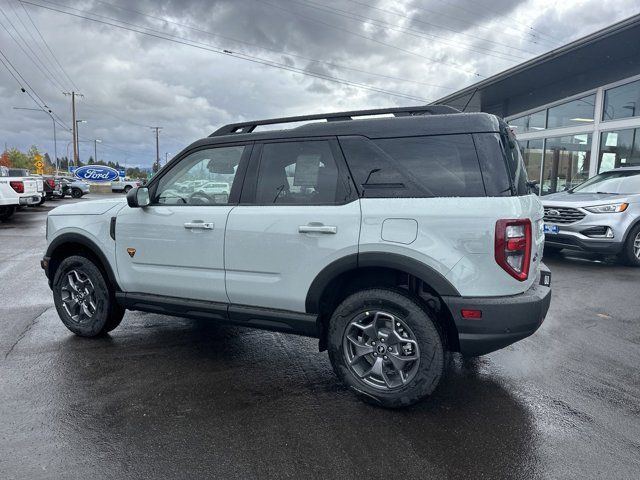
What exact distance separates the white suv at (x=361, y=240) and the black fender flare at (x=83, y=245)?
0.83 feet

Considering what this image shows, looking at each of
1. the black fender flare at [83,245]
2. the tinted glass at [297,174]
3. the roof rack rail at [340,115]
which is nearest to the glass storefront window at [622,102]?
the roof rack rail at [340,115]

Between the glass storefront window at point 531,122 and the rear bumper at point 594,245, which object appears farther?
the glass storefront window at point 531,122

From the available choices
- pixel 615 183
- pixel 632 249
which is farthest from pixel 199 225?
pixel 615 183

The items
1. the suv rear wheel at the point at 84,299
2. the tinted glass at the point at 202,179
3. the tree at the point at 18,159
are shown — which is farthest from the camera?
the tree at the point at 18,159

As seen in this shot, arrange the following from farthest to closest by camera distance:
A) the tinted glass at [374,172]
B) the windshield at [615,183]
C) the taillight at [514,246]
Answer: the windshield at [615,183]
the tinted glass at [374,172]
the taillight at [514,246]

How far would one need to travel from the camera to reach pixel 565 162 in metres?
16.0

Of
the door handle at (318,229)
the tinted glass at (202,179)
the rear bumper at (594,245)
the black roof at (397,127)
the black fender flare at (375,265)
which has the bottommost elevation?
the rear bumper at (594,245)

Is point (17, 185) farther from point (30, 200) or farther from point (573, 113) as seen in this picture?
point (573, 113)

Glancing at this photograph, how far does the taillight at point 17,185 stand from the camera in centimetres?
1475

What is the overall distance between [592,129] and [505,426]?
1466 cm

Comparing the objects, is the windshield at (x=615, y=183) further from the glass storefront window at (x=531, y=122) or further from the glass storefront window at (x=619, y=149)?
the glass storefront window at (x=531, y=122)

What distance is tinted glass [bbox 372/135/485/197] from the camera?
9.91 feet

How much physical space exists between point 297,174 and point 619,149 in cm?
1389

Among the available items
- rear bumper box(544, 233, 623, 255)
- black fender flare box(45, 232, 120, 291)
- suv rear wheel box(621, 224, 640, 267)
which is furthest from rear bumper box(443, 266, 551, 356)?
suv rear wheel box(621, 224, 640, 267)
